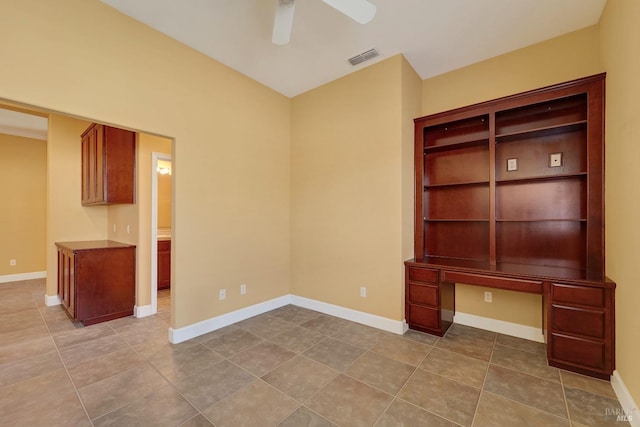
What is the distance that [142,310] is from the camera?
346 cm

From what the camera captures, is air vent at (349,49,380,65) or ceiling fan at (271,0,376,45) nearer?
ceiling fan at (271,0,376,45)

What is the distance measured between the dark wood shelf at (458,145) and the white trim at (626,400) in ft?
7.50

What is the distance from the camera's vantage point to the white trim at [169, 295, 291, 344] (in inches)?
107

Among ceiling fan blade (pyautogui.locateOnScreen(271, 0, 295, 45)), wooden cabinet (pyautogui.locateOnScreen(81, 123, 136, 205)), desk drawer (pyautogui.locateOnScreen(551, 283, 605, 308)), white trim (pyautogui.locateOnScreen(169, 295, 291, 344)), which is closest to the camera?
ceiling fan blade (pyautogui.locateOnScreen(271, 0, 295, 45))

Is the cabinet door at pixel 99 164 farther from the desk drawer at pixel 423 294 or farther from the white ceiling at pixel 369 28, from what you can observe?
the desk drawer at pixel 423 294

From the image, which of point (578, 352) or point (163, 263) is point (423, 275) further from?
point (163, 263)

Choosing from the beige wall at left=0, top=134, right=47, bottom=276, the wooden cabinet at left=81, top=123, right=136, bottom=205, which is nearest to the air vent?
the wooden cabinet at left=81, top=123, right=136, bottom=205

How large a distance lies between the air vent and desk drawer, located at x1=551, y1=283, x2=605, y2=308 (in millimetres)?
2819

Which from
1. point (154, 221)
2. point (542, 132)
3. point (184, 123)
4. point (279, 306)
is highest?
point (184, 123)

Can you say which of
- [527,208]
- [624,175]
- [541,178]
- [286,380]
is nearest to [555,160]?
[541,178]

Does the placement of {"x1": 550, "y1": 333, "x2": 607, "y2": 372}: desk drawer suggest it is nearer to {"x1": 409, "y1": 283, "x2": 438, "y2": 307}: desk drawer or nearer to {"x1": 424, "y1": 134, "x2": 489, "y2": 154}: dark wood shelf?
{"x1": 409, "y1": 283, "x2": 438, "y2": 307}: desk drawer

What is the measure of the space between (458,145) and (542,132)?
30.6 inches

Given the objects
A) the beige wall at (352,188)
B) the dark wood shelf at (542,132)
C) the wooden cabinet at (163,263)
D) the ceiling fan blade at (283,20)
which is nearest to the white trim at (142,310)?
the wooden cabinet at (163,263)

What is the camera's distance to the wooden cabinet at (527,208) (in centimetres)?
215
